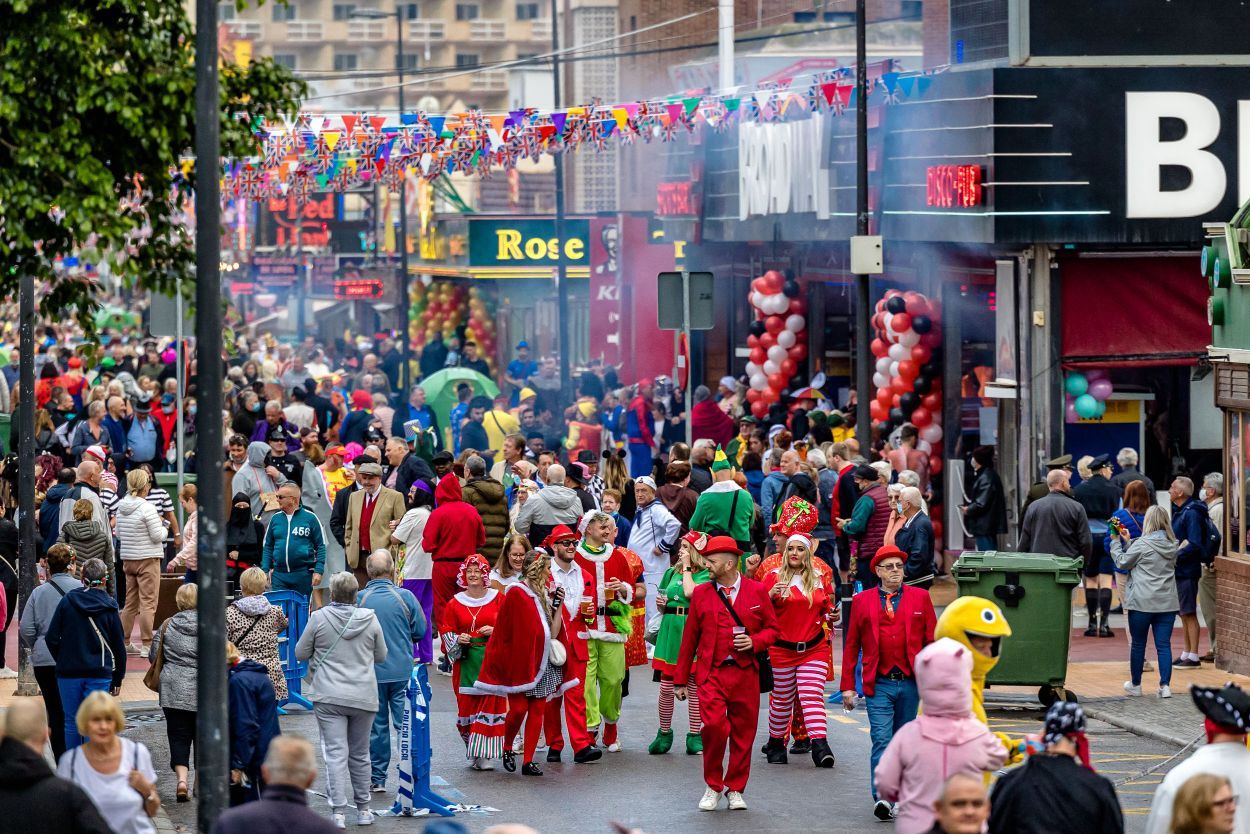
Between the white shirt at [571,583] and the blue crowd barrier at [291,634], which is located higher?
the white shirt at [571,583]

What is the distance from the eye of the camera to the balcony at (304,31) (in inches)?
4975

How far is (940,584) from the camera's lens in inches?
909

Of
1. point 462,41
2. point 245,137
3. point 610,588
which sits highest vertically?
point 462,41

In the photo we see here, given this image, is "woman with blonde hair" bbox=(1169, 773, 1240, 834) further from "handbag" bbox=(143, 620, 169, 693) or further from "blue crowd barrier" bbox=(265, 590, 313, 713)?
"blue crowd barrier" bbox=(265, 590, 313, 713)

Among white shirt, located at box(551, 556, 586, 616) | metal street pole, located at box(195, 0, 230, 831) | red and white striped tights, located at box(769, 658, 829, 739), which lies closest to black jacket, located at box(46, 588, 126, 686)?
white shirt, located at box(551, 556, 586, 616)

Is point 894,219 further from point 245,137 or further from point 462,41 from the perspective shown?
point 462,41

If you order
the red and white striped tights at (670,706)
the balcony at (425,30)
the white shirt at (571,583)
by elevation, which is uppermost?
the balcony at (425,30)

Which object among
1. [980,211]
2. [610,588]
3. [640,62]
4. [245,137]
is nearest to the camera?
[245,137]

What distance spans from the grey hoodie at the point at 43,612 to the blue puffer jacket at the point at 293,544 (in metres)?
3.61

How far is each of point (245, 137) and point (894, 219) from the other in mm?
14726

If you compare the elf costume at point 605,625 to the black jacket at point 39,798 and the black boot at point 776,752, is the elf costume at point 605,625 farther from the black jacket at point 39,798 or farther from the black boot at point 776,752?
the black jacket at point 39,798

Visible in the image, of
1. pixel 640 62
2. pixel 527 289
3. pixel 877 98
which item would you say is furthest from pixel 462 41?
pixel 877 98

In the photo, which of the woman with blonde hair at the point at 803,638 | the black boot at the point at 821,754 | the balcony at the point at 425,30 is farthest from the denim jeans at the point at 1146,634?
the balcony at the point at 425,30

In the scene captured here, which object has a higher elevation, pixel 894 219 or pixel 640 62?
pixel 640 62
